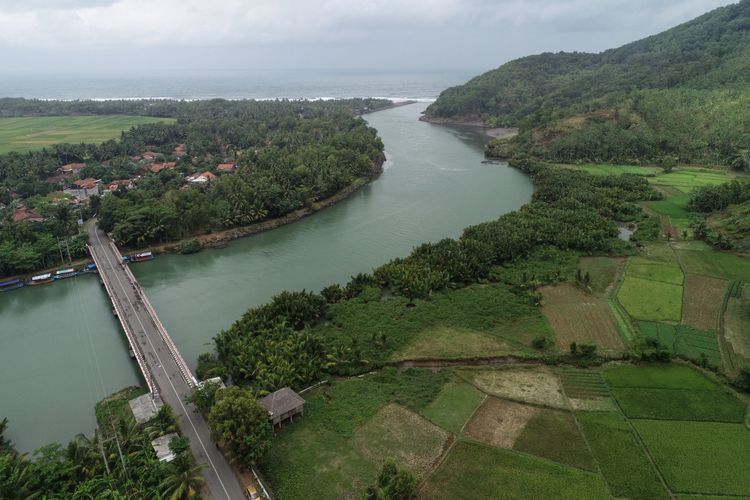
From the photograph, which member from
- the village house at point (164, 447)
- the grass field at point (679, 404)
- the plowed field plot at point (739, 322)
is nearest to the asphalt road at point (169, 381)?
the village house at point (164, 447)

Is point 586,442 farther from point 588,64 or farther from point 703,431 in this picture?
point 588,64

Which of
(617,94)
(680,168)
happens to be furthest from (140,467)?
(617,94)

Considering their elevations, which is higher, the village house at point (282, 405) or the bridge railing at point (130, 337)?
the village house at point (282, 405)

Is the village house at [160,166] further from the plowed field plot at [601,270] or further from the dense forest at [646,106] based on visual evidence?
the plowed field plot at [601,270]

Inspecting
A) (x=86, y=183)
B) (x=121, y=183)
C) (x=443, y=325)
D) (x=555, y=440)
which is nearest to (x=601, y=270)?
(x=443, y=325)

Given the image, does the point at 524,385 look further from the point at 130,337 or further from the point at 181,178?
the point at 181,178

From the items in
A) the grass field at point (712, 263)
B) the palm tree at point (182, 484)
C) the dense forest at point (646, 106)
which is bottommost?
the palm tree at point (182, 484)

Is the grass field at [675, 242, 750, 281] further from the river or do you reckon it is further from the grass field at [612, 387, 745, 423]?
the river
